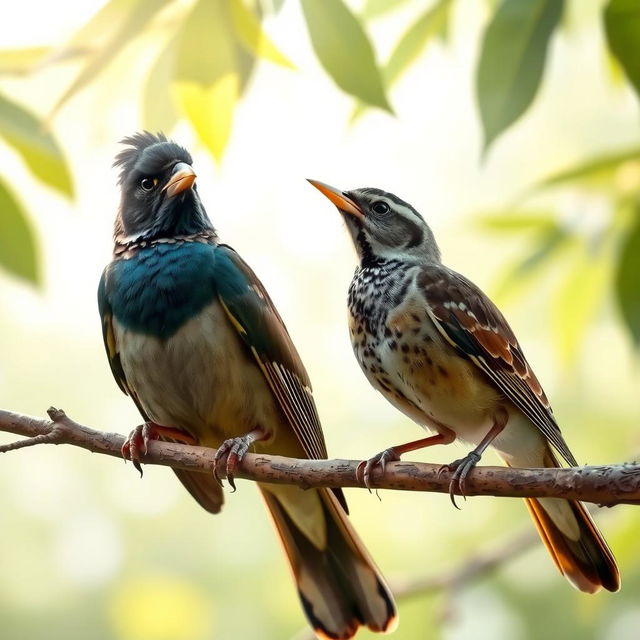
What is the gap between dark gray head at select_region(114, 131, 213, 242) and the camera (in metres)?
3.49

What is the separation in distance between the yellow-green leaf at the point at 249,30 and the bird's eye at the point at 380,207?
2.62ft

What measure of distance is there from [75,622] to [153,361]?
4.63 meters

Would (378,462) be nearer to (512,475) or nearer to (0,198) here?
(512,475)

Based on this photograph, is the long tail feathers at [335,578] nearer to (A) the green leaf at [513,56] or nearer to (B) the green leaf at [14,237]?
(B) the green leaf at [14,237]

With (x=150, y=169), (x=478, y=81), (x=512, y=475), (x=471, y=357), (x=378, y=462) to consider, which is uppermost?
(x=150, y=169)

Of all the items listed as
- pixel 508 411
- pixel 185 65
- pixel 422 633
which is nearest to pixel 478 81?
pixel 185 65

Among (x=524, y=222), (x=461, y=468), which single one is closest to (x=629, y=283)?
(x=524, y=222)

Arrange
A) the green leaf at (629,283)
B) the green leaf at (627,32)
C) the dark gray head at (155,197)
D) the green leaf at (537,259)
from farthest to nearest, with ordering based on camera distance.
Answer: the green leaf at (537,259) < the dark gray head at (155,197) < the green leaf at (629,283) < the green leaf at (627,32)

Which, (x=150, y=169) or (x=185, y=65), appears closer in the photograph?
(x=185, y=65)

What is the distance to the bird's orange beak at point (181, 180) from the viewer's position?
3.26 m

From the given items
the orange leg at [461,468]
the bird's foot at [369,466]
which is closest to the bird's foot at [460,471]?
the orange leg at [461,468]

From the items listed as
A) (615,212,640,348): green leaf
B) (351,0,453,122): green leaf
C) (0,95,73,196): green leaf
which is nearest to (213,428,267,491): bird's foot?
(0,95,73,196): green leaf

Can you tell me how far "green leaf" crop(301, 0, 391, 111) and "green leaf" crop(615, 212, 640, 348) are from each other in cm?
120

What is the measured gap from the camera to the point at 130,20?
8.55 feet
